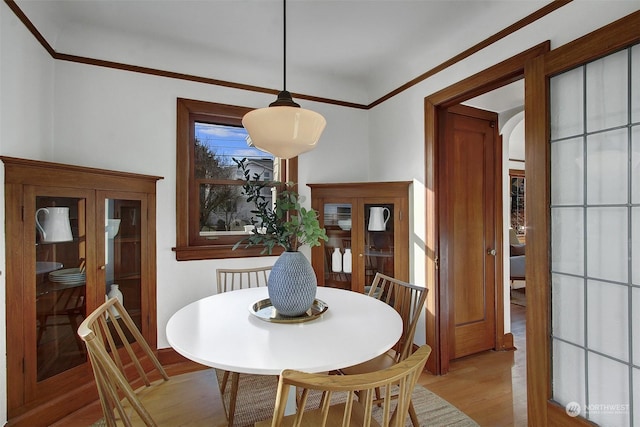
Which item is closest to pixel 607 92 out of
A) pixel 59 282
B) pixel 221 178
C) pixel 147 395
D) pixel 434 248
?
pixel 434 248

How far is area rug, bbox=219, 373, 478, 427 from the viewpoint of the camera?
184 cm

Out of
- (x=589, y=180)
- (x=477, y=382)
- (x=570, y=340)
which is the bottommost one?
(x=477, y=382)

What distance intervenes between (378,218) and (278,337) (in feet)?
5.57

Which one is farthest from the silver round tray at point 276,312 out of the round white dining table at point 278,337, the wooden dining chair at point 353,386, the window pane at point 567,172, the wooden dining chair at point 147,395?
the window pane at point 567,172

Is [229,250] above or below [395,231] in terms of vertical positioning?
below

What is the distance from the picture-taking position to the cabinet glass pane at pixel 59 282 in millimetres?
1760

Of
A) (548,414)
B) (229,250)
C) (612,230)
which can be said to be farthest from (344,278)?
(612,230)

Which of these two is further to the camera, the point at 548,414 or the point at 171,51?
the point at 171,51

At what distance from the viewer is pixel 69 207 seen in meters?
1.88

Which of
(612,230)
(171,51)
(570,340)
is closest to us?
(612,230)

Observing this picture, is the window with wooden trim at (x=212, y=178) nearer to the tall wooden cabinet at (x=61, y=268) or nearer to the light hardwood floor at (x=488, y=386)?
the tall wooden cabinet at (x=61, y=268)

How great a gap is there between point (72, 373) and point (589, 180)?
3080 mm

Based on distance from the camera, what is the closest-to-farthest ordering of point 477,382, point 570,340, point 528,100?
point 570,340 → point 528,100 → point 477,382

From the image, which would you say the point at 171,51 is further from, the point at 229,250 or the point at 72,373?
the point at 72,373
